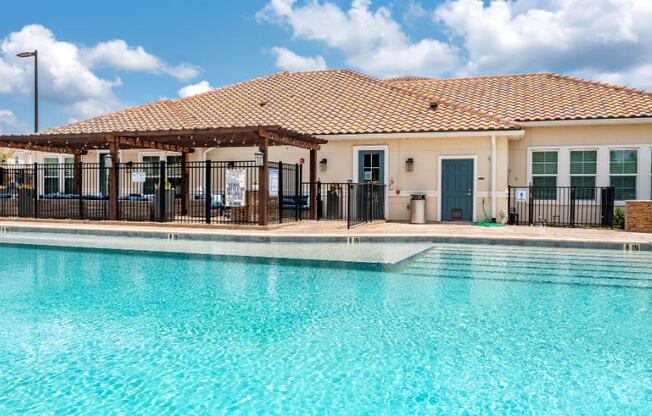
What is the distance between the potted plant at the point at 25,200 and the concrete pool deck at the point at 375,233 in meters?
2.09

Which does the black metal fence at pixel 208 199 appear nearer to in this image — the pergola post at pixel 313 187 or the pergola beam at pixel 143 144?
the pergola post at pixel 313 187

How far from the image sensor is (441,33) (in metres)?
18.4

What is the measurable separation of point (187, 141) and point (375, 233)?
8.60 meters

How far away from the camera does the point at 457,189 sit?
1731 centimetres

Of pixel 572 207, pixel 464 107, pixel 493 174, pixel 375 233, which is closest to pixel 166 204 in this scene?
pixel 375 233

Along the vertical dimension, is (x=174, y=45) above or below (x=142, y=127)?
above

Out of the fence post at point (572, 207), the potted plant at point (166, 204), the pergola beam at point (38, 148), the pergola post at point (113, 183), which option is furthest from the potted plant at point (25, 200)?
the fence post at point (572, 207)

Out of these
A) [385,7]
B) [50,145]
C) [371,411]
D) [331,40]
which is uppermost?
[385,7]

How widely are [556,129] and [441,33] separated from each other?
5177 mm

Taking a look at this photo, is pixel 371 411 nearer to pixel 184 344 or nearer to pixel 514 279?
pixel 184 344

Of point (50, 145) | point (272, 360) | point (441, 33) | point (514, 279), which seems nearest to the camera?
point (272, 360)

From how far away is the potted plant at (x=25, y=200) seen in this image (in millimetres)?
18527

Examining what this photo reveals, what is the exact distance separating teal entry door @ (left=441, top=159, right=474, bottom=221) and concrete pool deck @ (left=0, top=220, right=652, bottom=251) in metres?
1.34

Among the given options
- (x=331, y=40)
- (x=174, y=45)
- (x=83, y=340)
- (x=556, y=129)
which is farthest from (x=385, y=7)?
(x=83, y=340)
